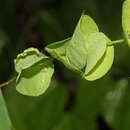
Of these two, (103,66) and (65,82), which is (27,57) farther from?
(65,82)

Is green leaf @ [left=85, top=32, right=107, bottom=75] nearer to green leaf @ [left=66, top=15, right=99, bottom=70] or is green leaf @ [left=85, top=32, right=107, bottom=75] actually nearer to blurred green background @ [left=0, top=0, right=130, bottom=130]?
green leaf @ [left=66, top=15, right=99, bottom=70]

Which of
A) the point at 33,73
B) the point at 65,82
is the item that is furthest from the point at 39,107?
the point at 33,73

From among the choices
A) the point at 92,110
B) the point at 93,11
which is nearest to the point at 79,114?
the point at 92,110

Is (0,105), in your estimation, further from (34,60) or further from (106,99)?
(106,99)

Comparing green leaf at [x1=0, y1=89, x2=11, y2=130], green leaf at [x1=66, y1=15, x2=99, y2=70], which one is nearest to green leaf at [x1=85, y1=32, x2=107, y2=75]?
green leaf at [x1=66, y1=15, x2=99, y2=70]

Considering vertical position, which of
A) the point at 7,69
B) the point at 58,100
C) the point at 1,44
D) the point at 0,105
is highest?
the point at 0,105

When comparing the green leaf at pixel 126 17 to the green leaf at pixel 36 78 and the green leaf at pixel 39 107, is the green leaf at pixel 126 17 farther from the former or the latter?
the green leaf at pixel 39 107
